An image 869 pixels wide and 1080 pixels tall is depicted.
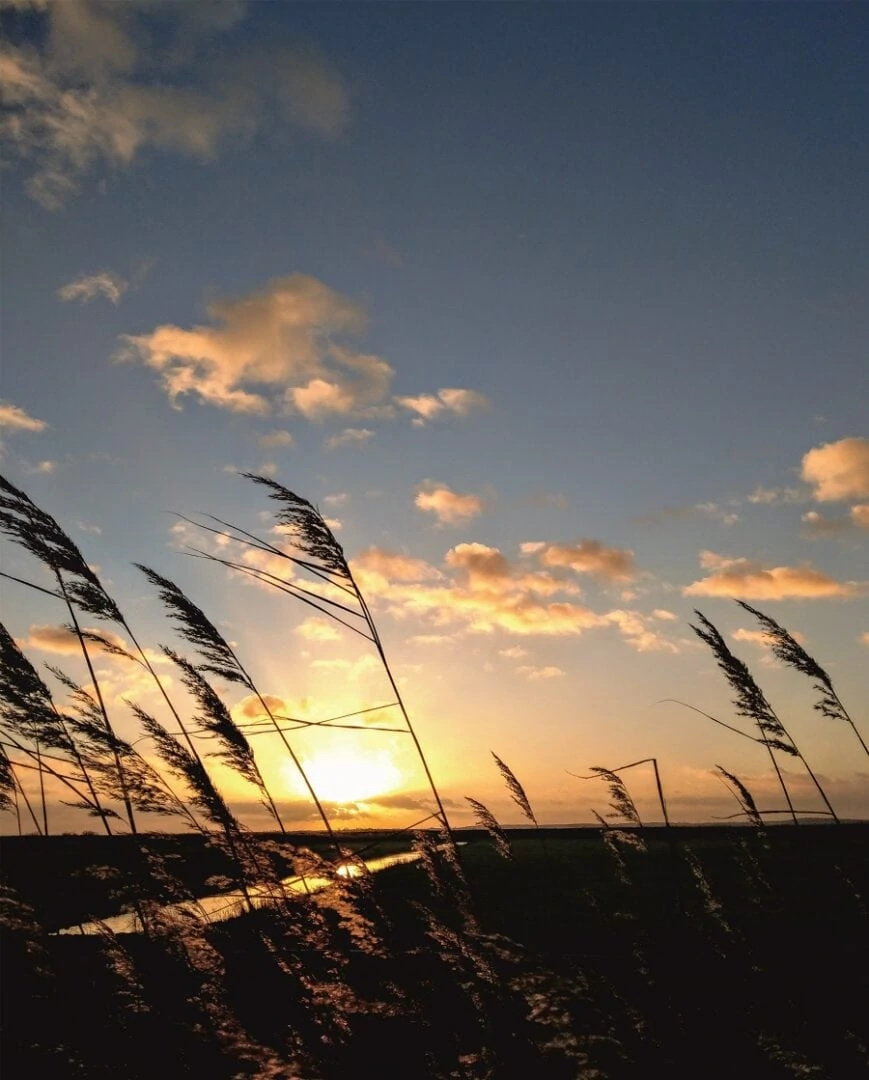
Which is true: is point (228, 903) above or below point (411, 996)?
below

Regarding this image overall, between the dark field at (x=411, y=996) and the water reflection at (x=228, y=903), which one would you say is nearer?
the dark field at (x=411, y=996)

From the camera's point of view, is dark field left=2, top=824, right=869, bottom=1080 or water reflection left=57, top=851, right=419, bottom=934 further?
water reflection left=57, top=851, right=419, bottom=934

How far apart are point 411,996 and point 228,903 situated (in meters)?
5.18

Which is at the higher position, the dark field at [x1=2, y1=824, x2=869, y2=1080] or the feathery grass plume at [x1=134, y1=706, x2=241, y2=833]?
the feathery grass plume at [x1=134, y1=706, x2=241, y2=833]

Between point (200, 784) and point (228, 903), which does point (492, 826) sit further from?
point (228, 903)

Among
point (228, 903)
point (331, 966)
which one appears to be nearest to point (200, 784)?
point (331, 966)

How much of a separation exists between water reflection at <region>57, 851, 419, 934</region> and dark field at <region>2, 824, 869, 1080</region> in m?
0.11

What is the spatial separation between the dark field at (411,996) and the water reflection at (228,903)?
11 centimetres

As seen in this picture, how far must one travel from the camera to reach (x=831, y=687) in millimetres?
5508

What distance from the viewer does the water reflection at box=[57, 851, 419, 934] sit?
402 centimetres

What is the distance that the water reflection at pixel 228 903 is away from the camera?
158 inches

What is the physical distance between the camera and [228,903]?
8211 millimetres

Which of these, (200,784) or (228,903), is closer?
(200,784)

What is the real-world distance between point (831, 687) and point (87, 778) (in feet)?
17.3
